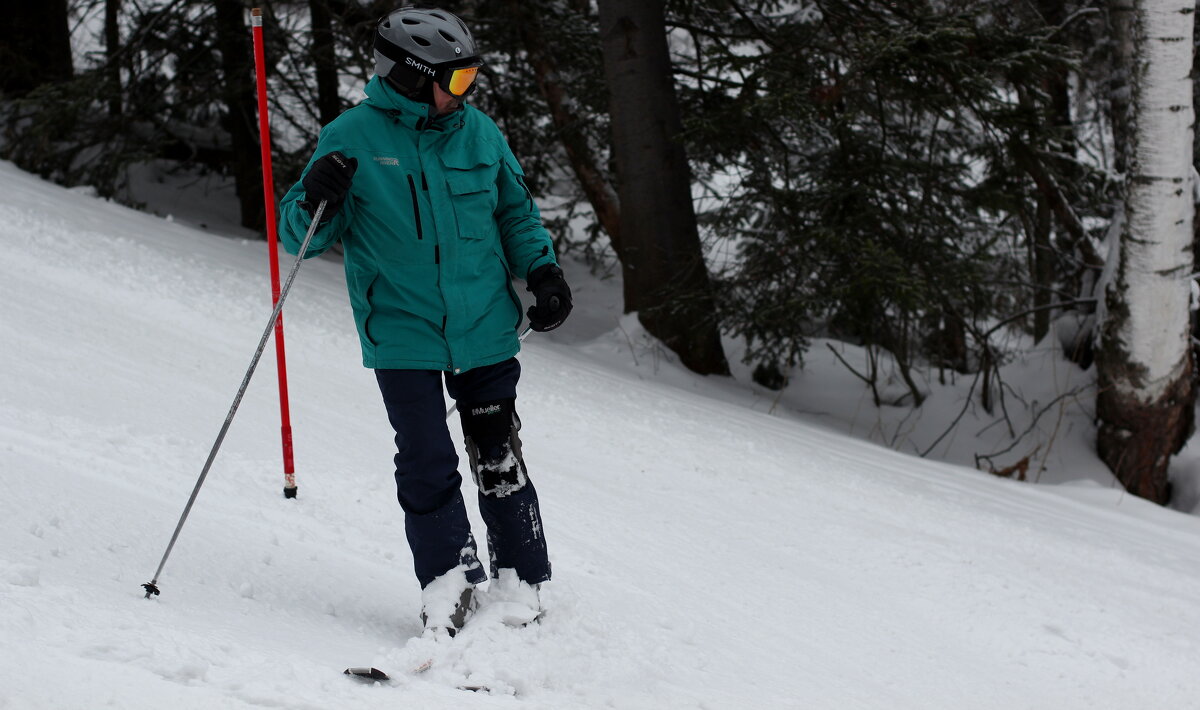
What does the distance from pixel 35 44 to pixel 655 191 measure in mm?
6389

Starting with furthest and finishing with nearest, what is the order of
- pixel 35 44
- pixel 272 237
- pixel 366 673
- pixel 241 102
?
pixel 35 44 → pixel 241 102 → pixel 272 237 → pixel 366 673

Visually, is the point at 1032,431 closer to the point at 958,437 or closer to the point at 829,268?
the point at 958,437

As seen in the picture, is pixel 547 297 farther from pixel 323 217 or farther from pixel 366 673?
pixel 366 673

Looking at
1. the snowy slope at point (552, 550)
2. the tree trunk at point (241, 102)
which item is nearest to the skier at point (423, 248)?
the snowy slope at point (552, 550)

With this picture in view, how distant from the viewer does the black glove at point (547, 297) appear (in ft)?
9.95

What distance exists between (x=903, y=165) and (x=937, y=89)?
1.89ft

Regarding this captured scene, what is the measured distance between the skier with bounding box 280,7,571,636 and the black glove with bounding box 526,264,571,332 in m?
0.14

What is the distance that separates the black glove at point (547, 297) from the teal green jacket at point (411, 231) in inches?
7.0

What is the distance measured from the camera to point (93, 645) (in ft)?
7.49

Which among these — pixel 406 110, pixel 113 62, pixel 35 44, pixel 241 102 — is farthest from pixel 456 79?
pixel 35 44

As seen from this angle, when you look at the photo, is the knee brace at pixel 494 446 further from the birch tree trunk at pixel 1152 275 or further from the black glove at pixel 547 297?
the birch tree trunk at pixel 1152 275

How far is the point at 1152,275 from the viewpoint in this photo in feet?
23.0

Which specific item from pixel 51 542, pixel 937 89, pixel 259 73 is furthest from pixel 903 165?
pixel 51 542

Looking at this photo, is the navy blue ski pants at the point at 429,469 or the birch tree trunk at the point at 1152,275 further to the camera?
the birch tree trunk at the point at 1152,275
